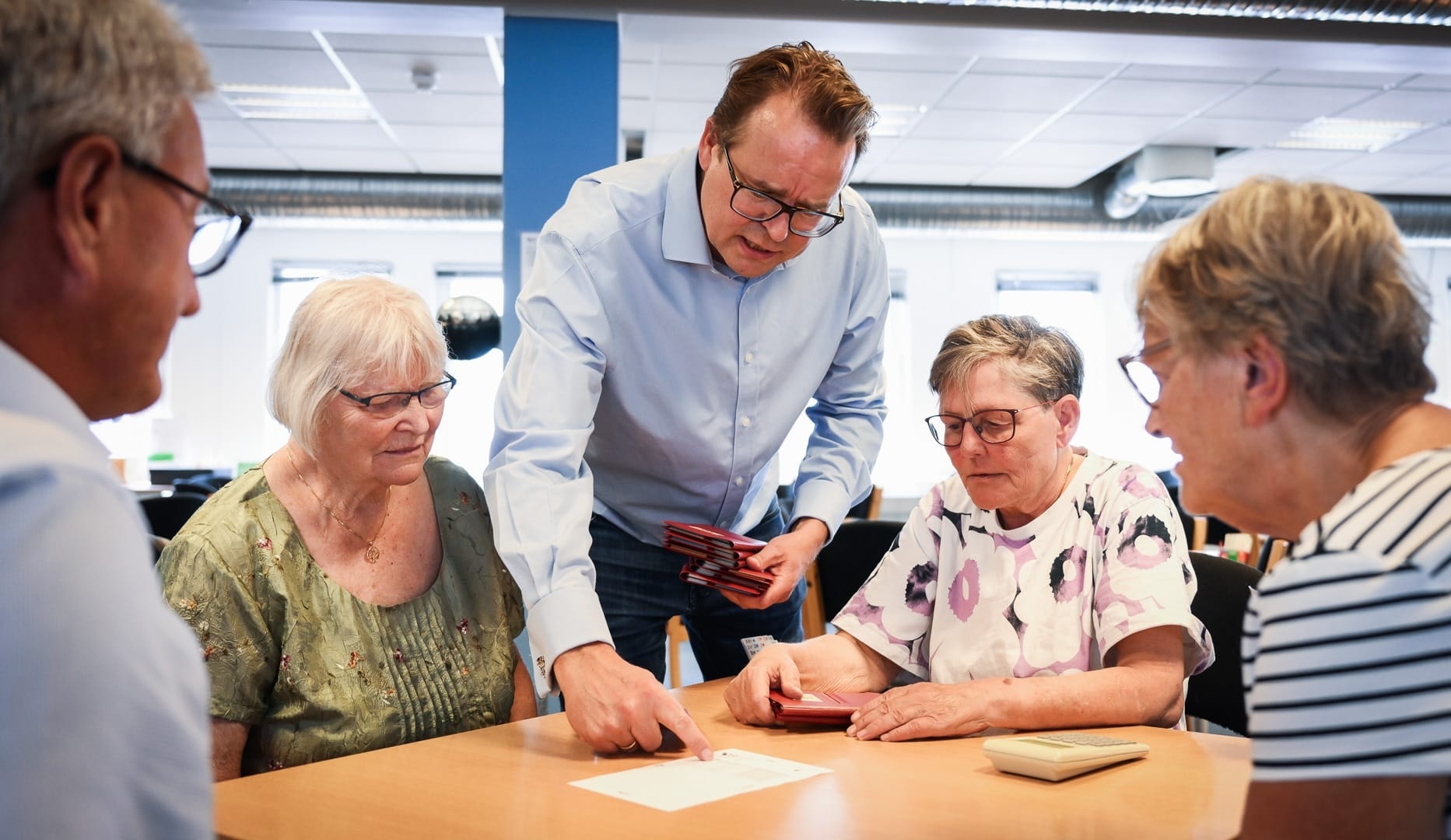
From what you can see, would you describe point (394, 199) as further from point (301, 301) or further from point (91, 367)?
point (91, 367)

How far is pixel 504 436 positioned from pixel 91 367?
104 centimetres

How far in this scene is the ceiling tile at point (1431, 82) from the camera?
6.48 m

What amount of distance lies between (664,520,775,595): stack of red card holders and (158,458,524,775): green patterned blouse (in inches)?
14.4

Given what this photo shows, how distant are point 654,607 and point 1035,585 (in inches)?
27.0

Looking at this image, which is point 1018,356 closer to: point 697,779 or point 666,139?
point 697,779

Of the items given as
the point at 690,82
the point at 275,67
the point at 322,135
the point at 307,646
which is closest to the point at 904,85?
the point at 690,82

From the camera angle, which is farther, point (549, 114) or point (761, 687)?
point (549, 114)

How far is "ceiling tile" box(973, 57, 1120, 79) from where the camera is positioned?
20.1 ft

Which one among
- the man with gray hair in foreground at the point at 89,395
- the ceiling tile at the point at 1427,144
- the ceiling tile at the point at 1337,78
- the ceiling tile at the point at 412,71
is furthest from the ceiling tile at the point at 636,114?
the man with gray hair in foreground at the point at 89,395

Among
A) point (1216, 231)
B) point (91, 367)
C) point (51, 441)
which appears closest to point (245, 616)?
point (91, 367)

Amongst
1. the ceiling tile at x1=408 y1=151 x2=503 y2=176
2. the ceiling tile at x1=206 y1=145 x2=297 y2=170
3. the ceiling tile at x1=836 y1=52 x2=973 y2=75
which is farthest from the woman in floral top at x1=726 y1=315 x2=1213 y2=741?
the ceiling tile at x1=206 y1=145 x2=297 y2=170

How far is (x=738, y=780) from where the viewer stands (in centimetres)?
137

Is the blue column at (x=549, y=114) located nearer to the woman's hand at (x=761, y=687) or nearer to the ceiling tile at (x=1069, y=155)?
the woman's hand at (x=761, y=687)

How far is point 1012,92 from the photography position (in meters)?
6.63
